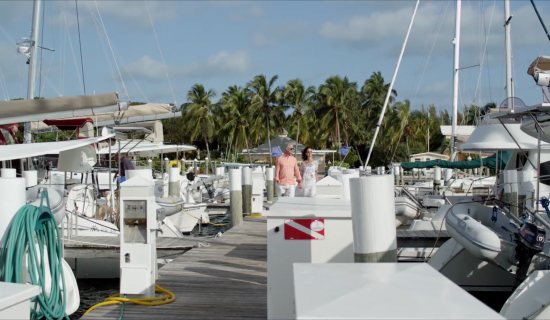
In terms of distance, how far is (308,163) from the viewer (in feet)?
35.8

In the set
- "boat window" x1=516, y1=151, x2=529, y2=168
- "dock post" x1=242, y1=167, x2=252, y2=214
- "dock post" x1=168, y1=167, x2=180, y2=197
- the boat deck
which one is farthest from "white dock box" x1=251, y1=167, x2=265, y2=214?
the boat deck

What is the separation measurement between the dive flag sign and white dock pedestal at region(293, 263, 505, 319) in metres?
1.46

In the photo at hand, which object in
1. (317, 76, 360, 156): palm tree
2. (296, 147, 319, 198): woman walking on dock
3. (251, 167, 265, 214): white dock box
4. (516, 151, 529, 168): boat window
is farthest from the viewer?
(317, 76, 360, 156): palm tree

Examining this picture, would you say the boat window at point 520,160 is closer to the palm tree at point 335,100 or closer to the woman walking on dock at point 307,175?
the woman walking on dock at point 307,175

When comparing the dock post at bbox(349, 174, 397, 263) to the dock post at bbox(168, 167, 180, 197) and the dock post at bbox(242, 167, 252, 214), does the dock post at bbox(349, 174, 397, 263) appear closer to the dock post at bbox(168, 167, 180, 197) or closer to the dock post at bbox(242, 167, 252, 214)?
the dock post at bbox(242, 167, 252, 214)

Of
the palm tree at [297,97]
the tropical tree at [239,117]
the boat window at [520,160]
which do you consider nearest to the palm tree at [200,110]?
the tropical tree at [239,117]

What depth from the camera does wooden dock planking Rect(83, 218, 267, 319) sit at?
220 inches

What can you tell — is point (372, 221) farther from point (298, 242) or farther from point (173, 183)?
point (173, 183)

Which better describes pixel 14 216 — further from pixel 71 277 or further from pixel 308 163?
pixel 308 163

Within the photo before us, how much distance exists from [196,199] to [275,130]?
47556mm

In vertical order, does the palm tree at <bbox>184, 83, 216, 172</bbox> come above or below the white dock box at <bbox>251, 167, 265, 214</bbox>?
above

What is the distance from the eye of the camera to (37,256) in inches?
204

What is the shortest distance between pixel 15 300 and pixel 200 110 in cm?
6544

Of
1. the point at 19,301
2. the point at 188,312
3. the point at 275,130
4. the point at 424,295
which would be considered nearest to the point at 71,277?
the point at 188,312
